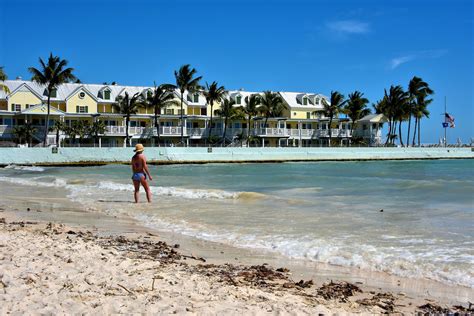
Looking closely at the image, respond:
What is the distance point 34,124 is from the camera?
53031mm

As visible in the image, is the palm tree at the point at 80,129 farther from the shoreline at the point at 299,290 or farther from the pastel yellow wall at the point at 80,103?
the shoreline at the point at 299,290

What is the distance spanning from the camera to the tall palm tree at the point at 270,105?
215 ft

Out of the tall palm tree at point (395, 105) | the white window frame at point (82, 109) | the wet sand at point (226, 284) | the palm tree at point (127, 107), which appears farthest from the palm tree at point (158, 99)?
the wet sand at point (226, 284)

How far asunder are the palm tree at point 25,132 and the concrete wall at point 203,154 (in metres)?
8.55

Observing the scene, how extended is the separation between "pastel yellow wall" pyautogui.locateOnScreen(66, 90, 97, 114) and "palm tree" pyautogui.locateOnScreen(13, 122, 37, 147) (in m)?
7.98

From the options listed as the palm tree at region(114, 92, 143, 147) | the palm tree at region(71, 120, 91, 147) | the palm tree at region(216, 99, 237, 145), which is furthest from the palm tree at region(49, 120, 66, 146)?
the palm tree at region(216, 99, 237, 145)

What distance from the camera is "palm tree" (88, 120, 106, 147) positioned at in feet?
172

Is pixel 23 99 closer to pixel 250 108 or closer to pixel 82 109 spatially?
pixel 82 109

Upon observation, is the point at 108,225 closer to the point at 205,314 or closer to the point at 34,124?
the point at 205,314

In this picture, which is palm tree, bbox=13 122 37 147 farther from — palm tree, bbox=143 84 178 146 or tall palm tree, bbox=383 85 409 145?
tall palm tree, bbox=383 85 409 145

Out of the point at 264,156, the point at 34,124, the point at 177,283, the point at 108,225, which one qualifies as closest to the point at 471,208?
the point at 108,225

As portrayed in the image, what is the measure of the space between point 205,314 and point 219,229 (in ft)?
16.5

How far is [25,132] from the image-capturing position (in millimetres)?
49000

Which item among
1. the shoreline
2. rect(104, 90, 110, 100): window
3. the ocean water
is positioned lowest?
the ocean water
